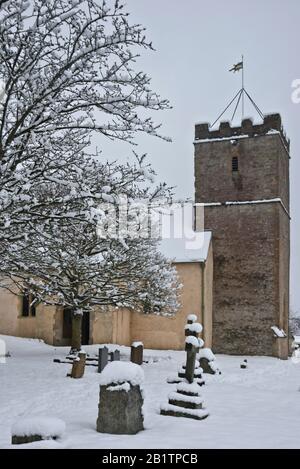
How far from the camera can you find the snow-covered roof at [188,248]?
26344 mm

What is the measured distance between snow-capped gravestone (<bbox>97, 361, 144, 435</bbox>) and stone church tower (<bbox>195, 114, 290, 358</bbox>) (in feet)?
62.8

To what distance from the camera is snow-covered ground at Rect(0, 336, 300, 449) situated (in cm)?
716

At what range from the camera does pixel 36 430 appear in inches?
265

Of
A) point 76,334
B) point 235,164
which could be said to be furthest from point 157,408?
point 235,164

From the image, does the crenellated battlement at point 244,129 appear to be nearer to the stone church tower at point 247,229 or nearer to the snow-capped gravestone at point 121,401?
the stone church tower at point 247,229

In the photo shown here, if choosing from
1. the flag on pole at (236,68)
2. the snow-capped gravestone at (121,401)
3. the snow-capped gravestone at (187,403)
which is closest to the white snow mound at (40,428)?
the snow-capped gravestone at (121,401)

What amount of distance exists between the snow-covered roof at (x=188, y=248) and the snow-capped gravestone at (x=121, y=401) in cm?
Result: 1784

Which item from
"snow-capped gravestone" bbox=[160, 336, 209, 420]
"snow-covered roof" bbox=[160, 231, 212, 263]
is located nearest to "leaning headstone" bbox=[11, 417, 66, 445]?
"snow-capped gravestone" bbox=[160, 336, 209, 420]

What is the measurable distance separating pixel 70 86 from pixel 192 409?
634 centimetres

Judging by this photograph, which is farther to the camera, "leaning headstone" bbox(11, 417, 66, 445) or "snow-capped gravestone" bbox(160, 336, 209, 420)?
"snow-capped gravestone" bbox(160, 336, 209, 420)

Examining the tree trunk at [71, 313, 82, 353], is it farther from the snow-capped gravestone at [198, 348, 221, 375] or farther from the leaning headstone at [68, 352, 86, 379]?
the snow-capped gravestone at [198, 348, 221, 375]
